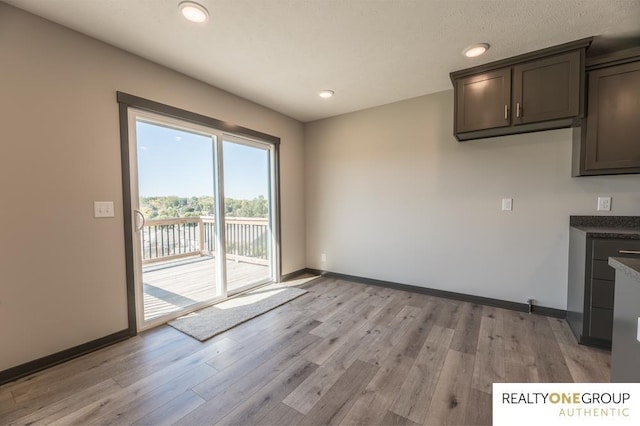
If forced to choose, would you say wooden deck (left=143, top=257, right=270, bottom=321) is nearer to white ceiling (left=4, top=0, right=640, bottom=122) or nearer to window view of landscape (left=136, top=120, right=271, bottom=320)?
window view of landscape (left=136, top=120, right=271, bottom=320)

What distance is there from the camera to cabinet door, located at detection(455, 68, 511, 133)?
245cm

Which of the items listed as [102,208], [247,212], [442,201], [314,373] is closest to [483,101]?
[442,201]

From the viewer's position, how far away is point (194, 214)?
3057 mm

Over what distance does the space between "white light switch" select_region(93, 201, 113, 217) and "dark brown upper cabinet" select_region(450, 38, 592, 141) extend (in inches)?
131

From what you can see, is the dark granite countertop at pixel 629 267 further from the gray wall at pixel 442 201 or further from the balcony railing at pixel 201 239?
the balcony railing at pixel 201 239

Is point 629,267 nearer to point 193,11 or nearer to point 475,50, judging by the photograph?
point 475,50

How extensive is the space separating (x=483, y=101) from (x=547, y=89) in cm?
47

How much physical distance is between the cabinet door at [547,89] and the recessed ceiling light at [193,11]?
2642 millimetres

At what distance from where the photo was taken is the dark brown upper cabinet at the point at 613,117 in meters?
2.11

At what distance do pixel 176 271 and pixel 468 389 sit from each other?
13.0ft

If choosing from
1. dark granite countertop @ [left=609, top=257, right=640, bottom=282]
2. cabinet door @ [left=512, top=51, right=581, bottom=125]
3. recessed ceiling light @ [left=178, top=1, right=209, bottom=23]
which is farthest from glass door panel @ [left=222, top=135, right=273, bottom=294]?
dark granite countertop @ [left=609, top=257, right=640, bottom=282]

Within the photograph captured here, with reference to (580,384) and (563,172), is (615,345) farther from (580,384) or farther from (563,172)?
(563,172)

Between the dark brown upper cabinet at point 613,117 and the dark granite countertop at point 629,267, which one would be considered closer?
the dark granite countertop at point 629,267

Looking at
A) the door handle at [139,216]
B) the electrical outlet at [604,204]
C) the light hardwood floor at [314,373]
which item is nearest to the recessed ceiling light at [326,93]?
the door handle at [139,216]
